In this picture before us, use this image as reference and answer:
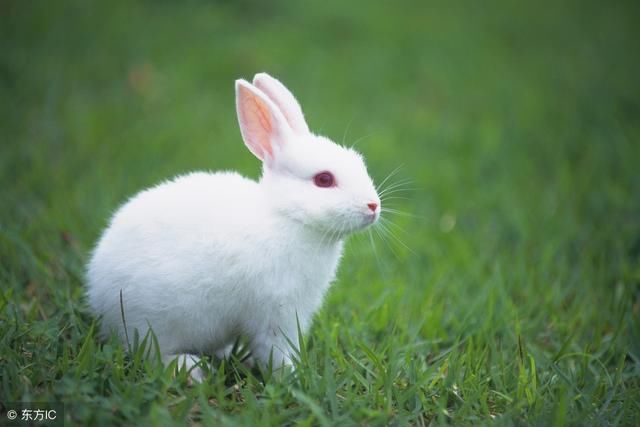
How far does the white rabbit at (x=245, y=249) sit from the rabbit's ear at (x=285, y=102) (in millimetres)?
47

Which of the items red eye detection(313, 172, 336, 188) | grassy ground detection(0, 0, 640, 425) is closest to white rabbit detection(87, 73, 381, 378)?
red eye detection(313, 172, 336, 188)

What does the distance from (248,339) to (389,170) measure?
9.84 feet

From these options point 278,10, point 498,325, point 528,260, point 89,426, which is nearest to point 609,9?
point 278,10

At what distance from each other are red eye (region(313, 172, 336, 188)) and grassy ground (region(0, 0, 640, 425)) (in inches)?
27.1

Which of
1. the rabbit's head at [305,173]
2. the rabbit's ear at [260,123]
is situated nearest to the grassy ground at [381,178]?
the rabbit's head at [305,173]

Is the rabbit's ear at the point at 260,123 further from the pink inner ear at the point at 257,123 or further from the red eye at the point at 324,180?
the red eye at the point at 324,180

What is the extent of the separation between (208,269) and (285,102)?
0.80 metres

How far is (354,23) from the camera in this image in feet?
28.5

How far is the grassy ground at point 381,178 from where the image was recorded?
245cm

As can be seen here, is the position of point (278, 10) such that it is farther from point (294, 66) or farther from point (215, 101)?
point (215, 101)

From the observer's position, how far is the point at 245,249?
2.47 meters

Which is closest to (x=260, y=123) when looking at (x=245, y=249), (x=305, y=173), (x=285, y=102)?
(x=285, y=102)

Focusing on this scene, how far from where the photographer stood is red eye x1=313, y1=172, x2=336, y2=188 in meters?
2.52

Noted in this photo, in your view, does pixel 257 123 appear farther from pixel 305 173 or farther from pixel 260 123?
pixel 305 173
